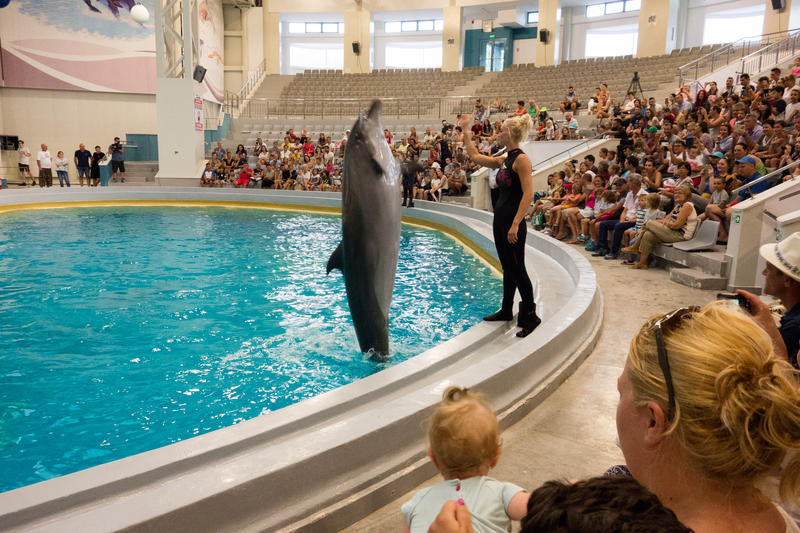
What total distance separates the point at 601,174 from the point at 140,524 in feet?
32.3

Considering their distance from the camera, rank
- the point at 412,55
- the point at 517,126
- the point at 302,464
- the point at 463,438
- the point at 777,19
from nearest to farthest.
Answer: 1. the point at 463,438
2. the point at 302,464
3. the point at 517,126
4. the point at 777,19
5. the point at 412,55

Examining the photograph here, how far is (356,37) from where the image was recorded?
106 feet

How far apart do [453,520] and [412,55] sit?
38483 millimetres

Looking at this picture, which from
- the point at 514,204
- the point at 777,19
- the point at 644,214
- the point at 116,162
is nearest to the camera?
the point at 514,204

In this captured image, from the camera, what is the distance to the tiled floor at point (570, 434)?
102 inches

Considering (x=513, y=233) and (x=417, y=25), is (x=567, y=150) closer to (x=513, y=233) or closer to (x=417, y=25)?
(x=513, y=233)

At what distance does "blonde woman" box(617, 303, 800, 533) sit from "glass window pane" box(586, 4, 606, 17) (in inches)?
1359

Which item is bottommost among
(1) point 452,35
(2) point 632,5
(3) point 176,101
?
(3) point 176,101

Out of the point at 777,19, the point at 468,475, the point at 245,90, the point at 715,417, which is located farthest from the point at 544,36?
the point at 715,417

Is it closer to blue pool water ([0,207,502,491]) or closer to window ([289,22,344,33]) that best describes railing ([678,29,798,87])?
blue pool water ([0,207,502,491])

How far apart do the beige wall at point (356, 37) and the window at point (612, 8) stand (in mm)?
11866

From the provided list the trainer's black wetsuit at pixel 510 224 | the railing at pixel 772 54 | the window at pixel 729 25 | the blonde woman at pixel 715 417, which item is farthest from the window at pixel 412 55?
the blonde woman at pixel 715 417

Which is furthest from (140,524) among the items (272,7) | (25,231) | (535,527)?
(272,7)

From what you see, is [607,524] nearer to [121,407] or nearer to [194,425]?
[194,425]
